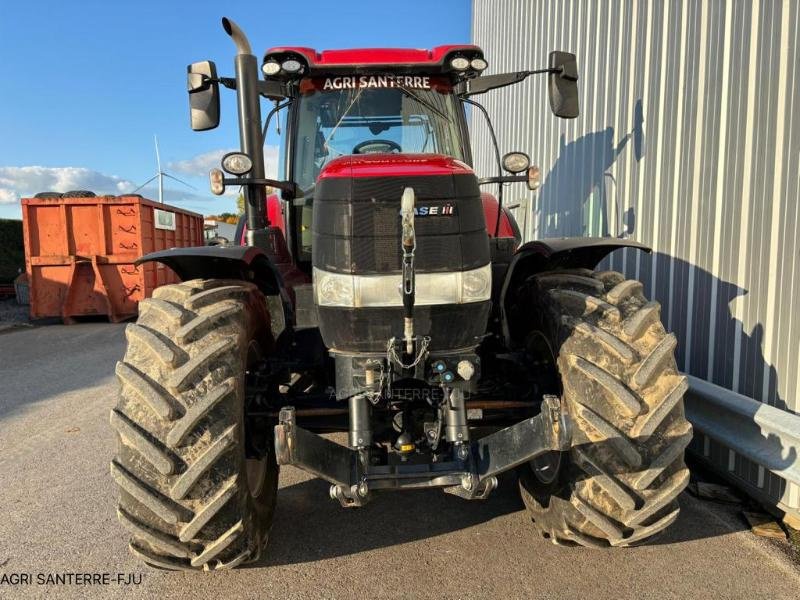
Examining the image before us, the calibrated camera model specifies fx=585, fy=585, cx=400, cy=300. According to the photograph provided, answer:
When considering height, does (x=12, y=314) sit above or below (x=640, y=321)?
below

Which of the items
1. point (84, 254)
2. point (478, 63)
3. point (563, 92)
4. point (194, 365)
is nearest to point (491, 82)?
point (478, 63)

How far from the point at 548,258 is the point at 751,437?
5.01 ft

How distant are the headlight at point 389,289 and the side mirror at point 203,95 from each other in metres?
1.52

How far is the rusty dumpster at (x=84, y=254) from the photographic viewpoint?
465 inches

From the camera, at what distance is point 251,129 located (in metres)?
3.32

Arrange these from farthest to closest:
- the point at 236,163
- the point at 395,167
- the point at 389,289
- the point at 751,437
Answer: the point at 751,437 < the point at 236,163 < the point at 395,167 < the point at 389,289

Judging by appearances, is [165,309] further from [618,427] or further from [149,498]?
[618,427]

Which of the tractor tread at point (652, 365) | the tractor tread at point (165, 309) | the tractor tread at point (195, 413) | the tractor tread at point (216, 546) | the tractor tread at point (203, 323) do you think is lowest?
the tractor tread at point (216, 546)

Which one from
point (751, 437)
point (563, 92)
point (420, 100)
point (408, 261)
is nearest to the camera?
point (408, 261)

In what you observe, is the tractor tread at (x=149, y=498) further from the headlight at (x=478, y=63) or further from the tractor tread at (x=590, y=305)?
the headlight at (x=478, y=63)

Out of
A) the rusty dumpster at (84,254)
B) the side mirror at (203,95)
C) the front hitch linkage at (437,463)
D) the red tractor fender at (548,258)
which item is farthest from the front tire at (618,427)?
the rusty dumpster at (84,254)

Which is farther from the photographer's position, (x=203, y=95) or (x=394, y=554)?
(x=203, y=95)

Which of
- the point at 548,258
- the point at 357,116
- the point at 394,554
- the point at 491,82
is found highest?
the point at 491,82

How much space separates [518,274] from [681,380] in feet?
3.85
